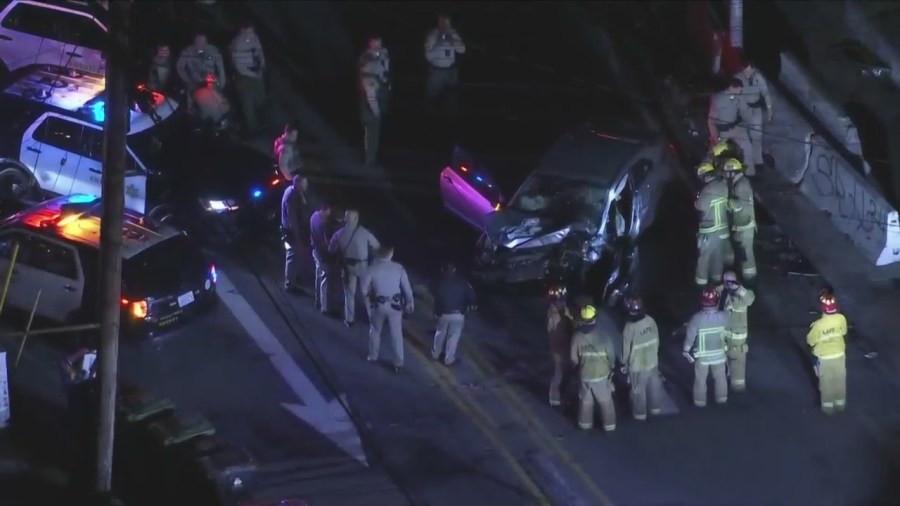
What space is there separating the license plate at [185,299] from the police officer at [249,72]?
20.2 feet

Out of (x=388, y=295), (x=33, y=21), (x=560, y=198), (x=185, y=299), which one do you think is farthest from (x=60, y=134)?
(x=560, y=198)

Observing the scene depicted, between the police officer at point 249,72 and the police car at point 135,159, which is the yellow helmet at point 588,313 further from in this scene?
the police officer at point 249,72

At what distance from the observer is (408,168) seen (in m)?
22.4

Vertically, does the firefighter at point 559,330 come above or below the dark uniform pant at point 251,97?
below

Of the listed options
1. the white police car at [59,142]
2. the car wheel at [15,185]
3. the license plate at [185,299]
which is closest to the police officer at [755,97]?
the white police car at [59,142]

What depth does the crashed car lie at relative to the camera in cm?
1777

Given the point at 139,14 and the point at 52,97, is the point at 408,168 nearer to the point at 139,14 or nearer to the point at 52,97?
the point at 52,97

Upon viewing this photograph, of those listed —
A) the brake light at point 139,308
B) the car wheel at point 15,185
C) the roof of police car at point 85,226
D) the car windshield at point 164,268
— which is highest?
the car wheel at point 15,185

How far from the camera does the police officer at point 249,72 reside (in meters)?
22.6

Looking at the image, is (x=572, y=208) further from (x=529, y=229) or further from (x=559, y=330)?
(x=559, y=330)

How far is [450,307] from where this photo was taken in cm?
1628

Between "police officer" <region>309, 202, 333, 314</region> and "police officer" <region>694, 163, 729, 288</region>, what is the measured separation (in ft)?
15.8

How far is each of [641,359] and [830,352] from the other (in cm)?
215

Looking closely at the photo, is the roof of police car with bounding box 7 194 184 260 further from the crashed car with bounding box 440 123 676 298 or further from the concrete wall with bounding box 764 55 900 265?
the concrete wall with bounding box 764 55 900 265
